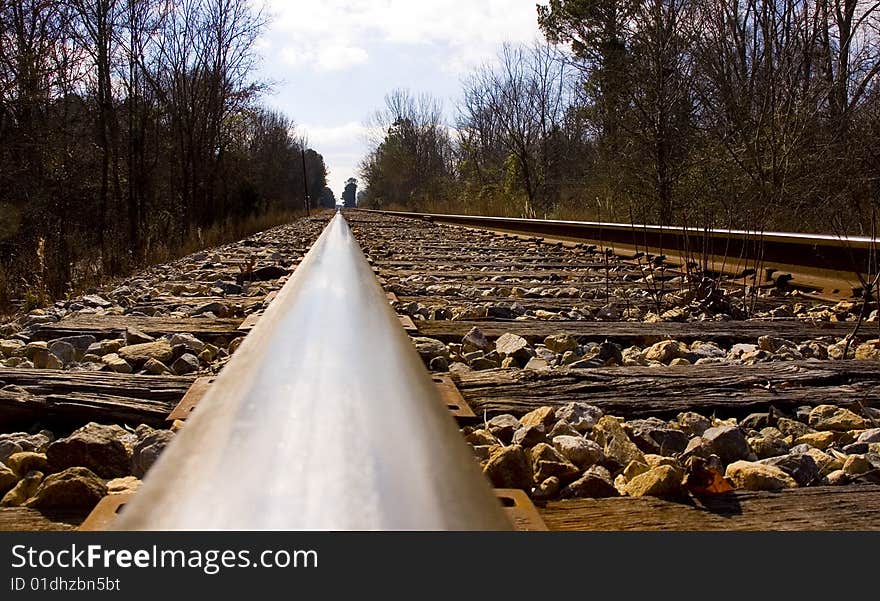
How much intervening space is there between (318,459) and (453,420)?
322mm

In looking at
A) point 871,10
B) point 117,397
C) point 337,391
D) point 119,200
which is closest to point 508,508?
point 337,391

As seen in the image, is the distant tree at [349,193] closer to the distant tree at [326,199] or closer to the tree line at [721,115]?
the distant tree at [326,199]

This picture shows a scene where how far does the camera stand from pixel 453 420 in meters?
1.08

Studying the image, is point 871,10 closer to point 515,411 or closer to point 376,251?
point 376,251

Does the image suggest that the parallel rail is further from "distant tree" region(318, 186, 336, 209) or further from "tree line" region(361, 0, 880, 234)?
"distant tree" region(318, 186, 336, 209)

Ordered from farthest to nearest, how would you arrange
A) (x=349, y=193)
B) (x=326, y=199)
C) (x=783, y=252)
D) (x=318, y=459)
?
(x=349, y=193) < (x=326, y=199) < (x=783, y=252) < (x=318, y=459)

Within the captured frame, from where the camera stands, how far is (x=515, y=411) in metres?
1.83

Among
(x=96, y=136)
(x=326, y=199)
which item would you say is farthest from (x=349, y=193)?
(x=96, y=136)

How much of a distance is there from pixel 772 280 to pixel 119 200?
1078 cm

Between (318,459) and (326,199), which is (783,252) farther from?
(326,199)

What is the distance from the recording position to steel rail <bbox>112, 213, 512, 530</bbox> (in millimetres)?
673

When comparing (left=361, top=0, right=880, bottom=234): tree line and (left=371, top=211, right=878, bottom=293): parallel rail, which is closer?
(left=371, top=211, right=878, bottom=293): parallel rail

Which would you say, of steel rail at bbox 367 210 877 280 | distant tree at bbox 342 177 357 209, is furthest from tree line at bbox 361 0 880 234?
distant tree at bbox 342 177 357 209

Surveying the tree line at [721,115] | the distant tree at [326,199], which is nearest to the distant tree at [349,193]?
the distant tree at [326,199]
